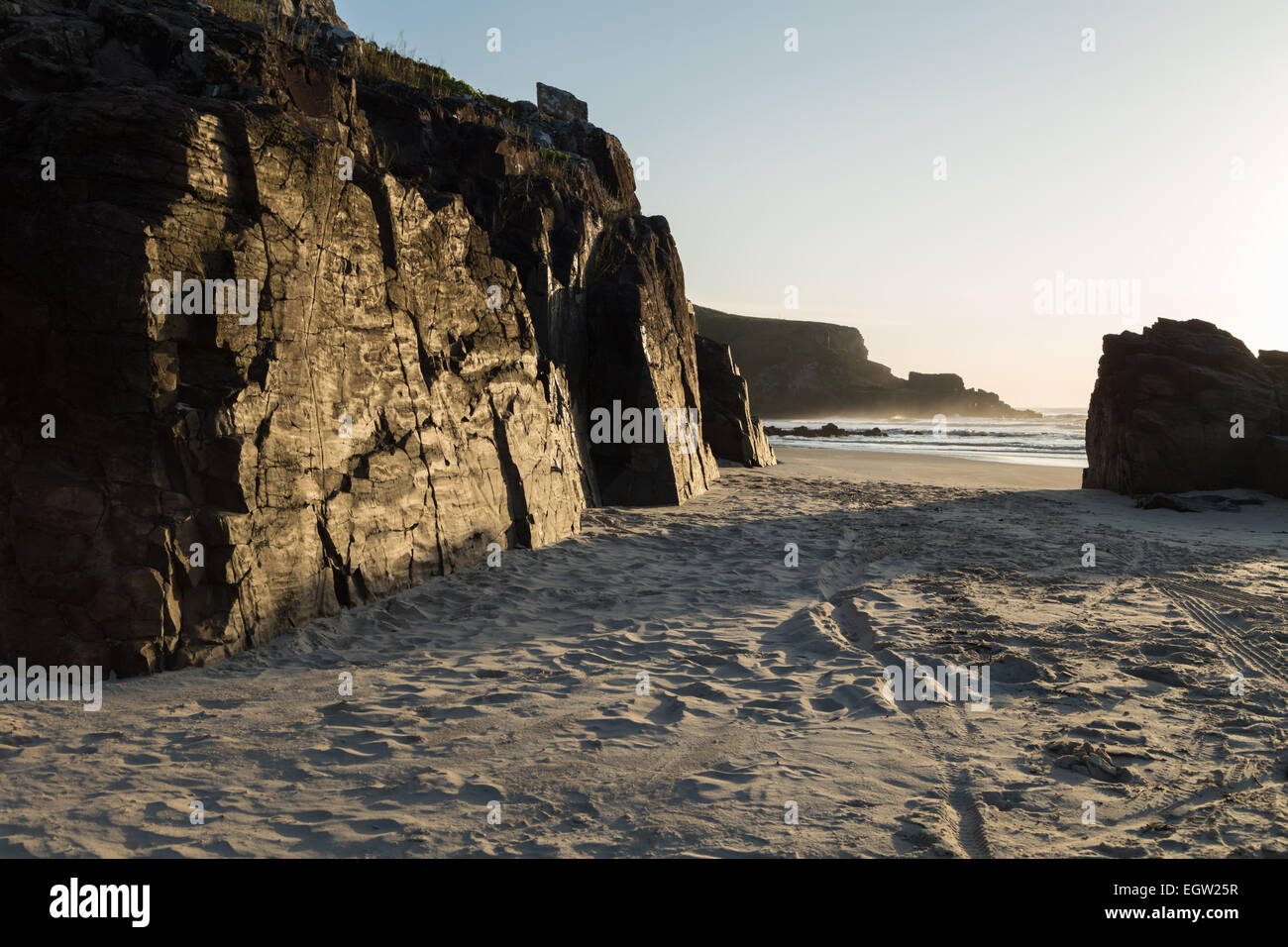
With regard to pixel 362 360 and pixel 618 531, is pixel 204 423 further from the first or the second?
pixel 618 531

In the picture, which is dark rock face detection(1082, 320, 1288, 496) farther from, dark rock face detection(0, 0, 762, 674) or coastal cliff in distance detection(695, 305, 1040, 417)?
coastal cliff in distance detection(695, 305, 1040, 417)

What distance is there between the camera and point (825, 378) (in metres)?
102

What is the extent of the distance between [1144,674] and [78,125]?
798 cm

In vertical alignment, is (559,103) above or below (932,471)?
above

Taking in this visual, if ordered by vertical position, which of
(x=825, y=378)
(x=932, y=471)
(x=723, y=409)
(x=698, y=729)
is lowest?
(x=698, y=729)

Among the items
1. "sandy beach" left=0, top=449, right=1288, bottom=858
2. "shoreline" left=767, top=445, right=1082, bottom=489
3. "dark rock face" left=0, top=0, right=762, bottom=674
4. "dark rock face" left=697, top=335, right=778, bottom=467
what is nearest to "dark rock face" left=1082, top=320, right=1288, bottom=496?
"shoreline" left=767, top=445, right=1082, bottom=489

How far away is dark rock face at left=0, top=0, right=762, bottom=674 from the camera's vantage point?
5.22 m

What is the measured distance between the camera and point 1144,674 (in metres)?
5.31

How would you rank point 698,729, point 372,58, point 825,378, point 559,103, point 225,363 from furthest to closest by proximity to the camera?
1. point 825,378
2. point 559,103
3. point 372,58
4. point 225,363
5. point 698,729

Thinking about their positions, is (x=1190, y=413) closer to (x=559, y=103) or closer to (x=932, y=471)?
(x=932, y=471)

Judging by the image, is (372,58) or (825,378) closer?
(372,58)

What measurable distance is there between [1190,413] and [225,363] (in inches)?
629

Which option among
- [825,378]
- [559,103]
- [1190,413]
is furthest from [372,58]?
[825,378]
